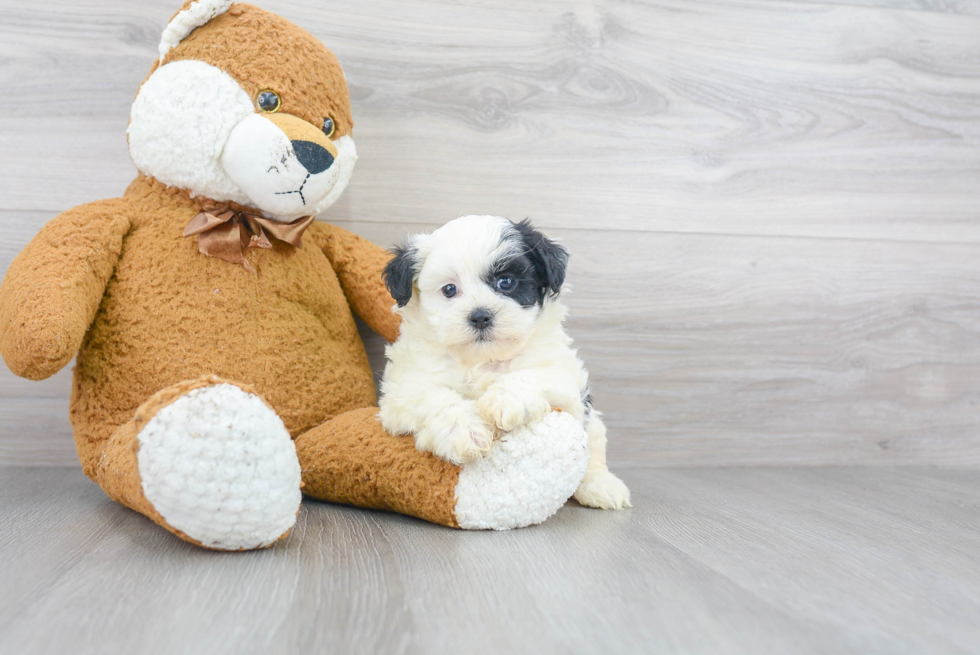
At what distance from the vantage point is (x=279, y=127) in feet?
3.98

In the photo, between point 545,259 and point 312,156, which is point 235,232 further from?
point 545,259

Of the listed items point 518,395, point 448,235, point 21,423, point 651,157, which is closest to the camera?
point 518,395

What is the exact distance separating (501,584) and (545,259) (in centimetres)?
54

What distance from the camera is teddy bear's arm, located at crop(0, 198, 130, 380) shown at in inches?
42.1

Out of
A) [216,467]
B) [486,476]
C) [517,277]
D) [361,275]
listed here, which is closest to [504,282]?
[517,277]

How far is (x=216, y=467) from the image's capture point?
35.1 inches

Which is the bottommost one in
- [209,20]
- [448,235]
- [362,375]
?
[362,375]

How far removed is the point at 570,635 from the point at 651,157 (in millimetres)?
1283

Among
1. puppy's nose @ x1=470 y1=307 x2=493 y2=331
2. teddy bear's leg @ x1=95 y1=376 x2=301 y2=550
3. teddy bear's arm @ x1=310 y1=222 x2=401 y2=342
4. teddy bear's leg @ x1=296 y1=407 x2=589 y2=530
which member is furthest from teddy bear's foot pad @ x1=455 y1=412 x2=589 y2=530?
teddy bear's arm @ x1=310 y1=222 x2=401 y2=342

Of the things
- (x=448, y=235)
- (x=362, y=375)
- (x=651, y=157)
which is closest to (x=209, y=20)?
(x=448, y=235)

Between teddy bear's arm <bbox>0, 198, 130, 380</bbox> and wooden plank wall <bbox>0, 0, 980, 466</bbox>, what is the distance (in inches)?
14.2

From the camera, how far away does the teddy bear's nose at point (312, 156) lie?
4.01ft

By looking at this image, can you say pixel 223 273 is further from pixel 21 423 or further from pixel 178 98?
pixel 21 423

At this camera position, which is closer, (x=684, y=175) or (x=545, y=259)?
(x=545, y=259)
